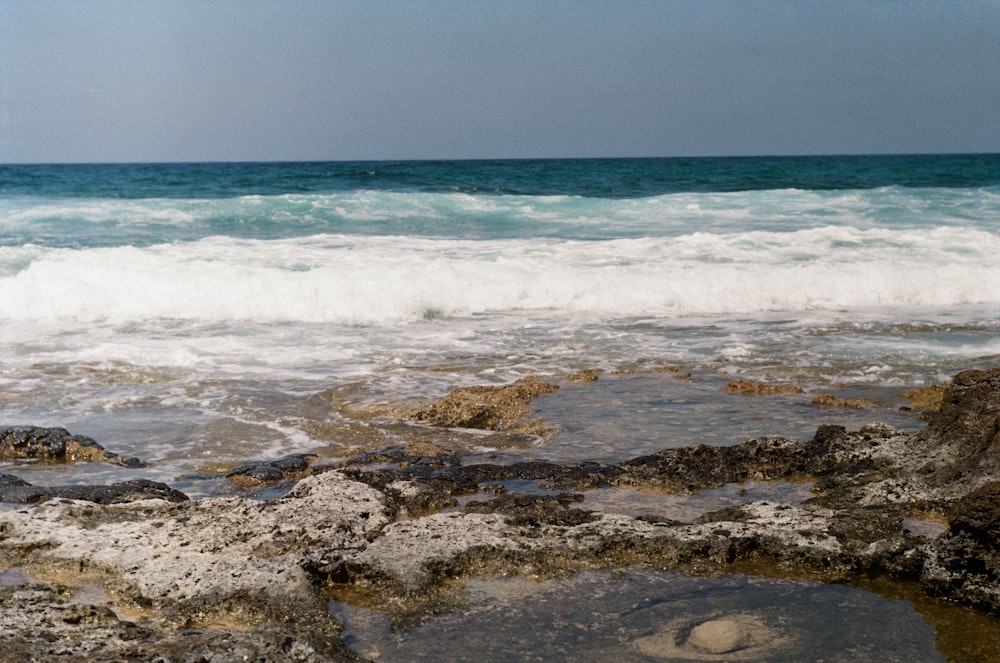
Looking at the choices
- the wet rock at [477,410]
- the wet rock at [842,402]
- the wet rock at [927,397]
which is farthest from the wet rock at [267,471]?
the wet rock at [927,397]

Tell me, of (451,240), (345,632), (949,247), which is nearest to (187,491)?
(345,632)

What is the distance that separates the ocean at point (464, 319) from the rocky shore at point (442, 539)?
0.60m

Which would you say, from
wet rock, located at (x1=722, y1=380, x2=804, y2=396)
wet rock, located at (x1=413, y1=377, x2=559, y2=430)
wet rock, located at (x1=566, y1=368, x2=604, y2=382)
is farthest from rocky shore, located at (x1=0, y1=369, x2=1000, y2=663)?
wet rock, located at (x1=566, y1=368, x2=604, y2=382)

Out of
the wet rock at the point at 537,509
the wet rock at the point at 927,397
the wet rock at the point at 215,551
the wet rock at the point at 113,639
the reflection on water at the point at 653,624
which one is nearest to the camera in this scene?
the wet rock at the point at 113,639

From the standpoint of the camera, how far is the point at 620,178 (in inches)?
1303

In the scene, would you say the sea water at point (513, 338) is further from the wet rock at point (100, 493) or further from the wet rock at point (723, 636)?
the wet rock at point (100, 493)

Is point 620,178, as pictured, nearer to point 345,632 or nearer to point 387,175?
point 387,175

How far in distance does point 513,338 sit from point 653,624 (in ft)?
19.7

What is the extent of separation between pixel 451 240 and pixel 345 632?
1369cm

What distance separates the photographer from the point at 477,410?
6301 mm

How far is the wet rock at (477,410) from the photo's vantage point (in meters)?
6.24

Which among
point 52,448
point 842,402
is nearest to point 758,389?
point 842,402

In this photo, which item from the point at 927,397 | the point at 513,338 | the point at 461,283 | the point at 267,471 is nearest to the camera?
the point at 267,471

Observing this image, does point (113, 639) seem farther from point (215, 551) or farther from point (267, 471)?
point (267, 471)
